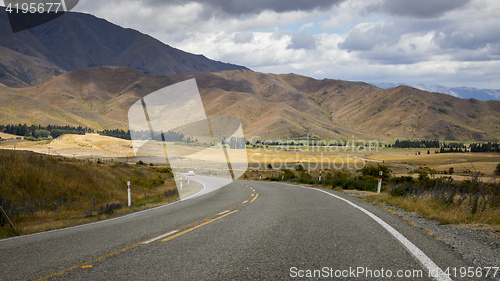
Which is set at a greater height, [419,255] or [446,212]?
[419,255]

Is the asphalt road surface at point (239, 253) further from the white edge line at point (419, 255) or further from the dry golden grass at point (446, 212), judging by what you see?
the dry golden grass at point (446, 212)

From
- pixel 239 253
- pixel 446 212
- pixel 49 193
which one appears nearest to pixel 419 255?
pixel 239 253

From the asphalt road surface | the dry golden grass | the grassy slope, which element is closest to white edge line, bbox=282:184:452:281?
the asphalt road surface

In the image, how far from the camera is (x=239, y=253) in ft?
19.1

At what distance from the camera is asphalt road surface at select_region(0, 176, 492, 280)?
484 cm

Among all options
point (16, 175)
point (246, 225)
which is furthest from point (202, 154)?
point (246, 225)

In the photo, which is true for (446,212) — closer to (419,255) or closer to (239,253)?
(419,255)

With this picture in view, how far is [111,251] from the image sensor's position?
6.20 metres

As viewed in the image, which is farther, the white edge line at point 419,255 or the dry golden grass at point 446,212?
the dry golden grass at point 446,212

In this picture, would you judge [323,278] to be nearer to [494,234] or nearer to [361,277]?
[361,277]

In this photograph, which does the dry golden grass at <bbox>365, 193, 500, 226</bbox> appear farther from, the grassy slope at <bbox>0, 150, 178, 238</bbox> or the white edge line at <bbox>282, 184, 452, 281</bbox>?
the grassy slope at <bbox>0, 150, 178, 238</bbox>

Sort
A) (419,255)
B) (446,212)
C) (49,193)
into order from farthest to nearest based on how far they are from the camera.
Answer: (49,193) < (446,212) < (419,255)

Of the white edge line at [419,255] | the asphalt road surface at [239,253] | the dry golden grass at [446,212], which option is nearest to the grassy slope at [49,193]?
the asphalt road surface at [239,253]

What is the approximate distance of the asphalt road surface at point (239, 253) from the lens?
484cm
